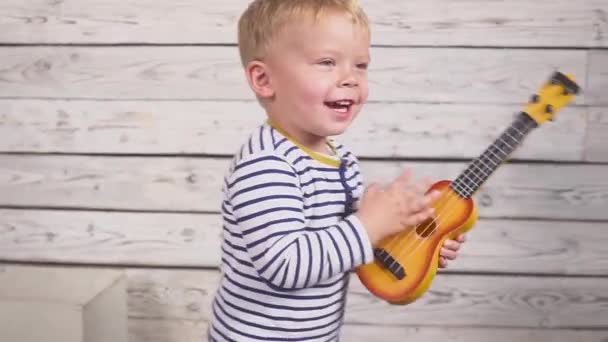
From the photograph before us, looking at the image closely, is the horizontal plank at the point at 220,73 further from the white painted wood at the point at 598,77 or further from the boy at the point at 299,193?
the boy at the point at 299,193

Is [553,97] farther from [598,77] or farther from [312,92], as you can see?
[598,77]

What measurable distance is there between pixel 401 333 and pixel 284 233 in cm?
93

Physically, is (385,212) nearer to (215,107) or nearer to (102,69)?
(215,107)

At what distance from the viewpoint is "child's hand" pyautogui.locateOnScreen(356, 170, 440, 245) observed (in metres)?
0.78

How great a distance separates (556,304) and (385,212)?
3.10 ft

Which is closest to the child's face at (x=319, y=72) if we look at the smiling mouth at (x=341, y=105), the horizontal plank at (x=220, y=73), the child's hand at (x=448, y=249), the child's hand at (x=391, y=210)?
the smiling mouth at (x=341, y=105)

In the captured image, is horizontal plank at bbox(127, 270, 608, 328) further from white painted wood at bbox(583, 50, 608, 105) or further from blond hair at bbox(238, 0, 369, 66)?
blond hair at bbox(238, 0, 369, 66)

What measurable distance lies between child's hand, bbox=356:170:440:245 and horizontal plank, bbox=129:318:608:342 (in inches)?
33.0

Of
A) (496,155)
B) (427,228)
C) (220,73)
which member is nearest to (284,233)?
(427,228)

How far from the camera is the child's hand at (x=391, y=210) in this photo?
78cm

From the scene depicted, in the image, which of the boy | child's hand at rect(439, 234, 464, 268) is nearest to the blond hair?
the boy

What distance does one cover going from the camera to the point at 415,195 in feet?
2.64

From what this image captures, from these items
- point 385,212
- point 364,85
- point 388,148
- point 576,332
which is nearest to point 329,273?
point 385,212

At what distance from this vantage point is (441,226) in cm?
88
